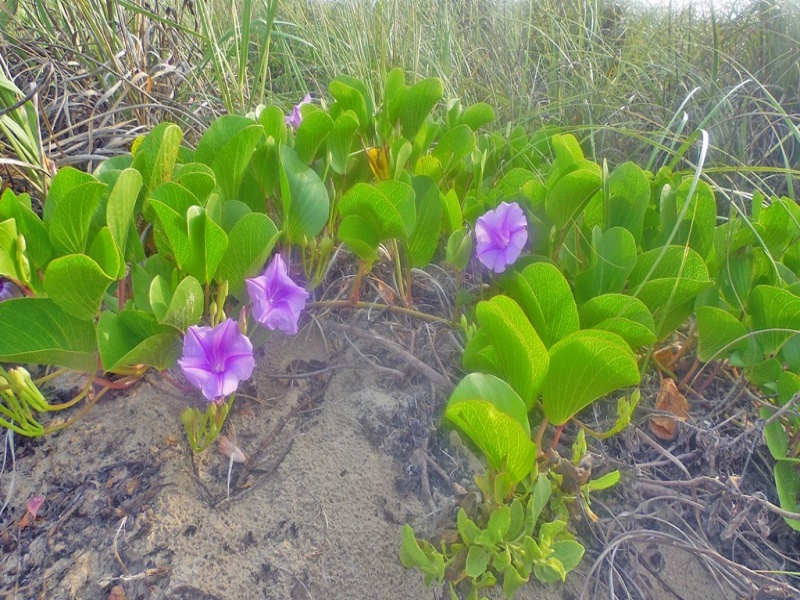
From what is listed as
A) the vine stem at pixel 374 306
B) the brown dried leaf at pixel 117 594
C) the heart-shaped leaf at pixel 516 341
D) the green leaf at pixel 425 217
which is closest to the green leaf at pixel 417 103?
the green leaf at pixel 425 217

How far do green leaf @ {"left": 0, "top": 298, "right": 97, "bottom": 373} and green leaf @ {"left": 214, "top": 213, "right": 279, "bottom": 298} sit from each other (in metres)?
0.26

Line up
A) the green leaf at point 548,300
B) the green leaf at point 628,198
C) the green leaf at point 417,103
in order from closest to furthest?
the green leaf at point 548,300 → the green leaf at point 628,198 → the green leaf at point 417,103

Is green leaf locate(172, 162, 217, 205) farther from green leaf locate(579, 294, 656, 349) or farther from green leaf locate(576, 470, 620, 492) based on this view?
green leaf locate(576, 470, 620, 492)

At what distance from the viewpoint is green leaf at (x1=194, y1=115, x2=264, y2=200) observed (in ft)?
3.89

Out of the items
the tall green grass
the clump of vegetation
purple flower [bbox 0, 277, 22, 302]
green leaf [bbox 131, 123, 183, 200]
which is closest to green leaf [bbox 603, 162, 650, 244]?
the clump of vegetation

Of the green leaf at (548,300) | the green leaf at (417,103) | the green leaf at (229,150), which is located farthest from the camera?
the green leaf at (417,103)

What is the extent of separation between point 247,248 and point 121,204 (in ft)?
0.74

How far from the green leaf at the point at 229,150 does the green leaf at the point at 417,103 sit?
453 mm

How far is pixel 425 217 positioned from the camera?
1335 mm

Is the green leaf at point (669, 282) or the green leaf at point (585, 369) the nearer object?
the green leaf at point (585, 369)

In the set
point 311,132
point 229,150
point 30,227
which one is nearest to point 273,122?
point 311,132

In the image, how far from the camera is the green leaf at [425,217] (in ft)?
4.37

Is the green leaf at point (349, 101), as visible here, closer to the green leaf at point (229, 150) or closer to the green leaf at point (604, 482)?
the green leaf at point (229, 150)

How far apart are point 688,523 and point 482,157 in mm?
985
